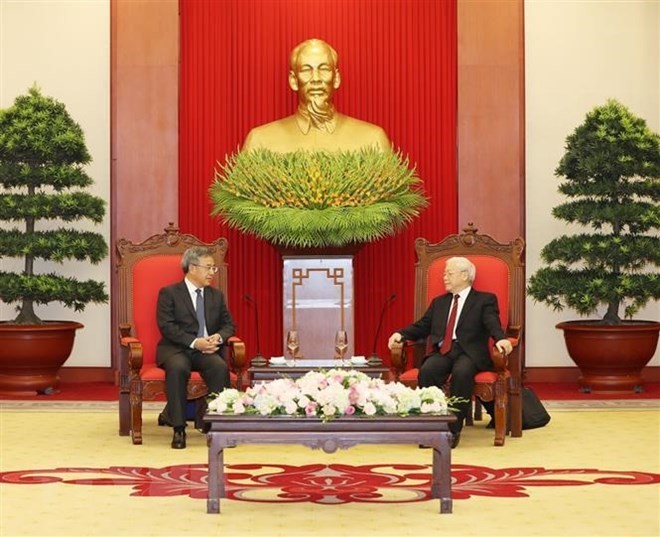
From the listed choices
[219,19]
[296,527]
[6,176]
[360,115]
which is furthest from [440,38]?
[296,527]

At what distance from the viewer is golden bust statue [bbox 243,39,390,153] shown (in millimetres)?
9688

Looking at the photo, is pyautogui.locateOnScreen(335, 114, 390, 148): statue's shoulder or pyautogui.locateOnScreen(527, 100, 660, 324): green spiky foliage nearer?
pyautogui.locateOnScreen(527, 100, 660, 324): green spiky foliage

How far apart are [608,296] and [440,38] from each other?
2.50 m

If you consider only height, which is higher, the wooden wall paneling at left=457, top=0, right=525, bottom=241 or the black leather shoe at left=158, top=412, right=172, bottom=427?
the wooden wall paneling at left=457, top=0, right=525, bottom=241

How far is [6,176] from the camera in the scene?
966cm

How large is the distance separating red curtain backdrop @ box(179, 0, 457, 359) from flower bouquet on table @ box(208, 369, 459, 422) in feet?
15.9

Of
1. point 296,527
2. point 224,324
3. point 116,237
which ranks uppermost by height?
point 116,237

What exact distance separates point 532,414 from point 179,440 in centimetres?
217

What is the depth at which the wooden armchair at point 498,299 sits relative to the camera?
748 centimetres

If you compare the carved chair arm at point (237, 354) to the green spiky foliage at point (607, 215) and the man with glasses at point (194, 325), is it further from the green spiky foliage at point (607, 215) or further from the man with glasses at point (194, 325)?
the green spiky foliage at point (607, 215)

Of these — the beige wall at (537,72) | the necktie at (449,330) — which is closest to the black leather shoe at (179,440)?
the necktie at (449,330)

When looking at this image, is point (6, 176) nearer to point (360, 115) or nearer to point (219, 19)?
point (219, 19)

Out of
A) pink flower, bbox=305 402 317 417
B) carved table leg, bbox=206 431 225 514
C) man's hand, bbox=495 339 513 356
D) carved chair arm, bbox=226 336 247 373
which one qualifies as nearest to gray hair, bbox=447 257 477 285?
man's hand, bbox=495 339 513 356

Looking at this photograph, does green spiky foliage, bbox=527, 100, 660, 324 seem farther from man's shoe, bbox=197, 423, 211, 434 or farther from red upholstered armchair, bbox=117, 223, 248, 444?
man's shoe, bbox=197, 423, 211, 434
